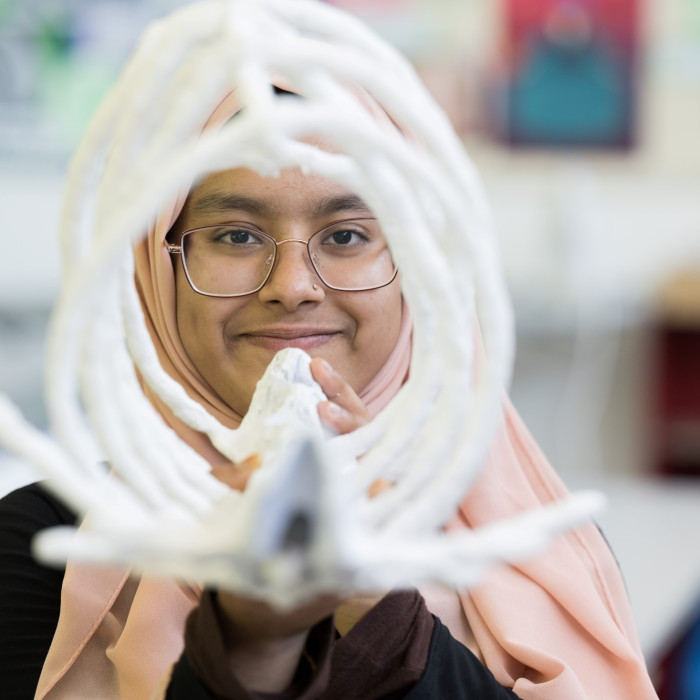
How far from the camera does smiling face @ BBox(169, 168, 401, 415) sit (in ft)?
2.54

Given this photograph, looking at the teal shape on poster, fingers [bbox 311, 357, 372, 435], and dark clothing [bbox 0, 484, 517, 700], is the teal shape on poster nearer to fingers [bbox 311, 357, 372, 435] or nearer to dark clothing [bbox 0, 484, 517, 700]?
dark clothing [bbox 0, 484, 517, 700]

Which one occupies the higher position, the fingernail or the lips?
the lips

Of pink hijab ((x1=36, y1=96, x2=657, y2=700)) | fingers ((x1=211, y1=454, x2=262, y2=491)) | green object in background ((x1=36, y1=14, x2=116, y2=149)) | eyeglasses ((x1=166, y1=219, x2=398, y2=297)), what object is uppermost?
green object in background ((x1=36, y1=14, x2=116, y2=149))

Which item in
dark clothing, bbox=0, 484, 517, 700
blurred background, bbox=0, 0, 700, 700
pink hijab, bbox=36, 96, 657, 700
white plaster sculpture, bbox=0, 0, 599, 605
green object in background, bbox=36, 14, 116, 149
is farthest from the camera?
blurred background, bbox=0, 0, 700, 700

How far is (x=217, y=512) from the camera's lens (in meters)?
0.38

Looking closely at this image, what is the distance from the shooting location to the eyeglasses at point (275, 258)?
0.79 m

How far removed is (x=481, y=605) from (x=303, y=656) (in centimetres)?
32

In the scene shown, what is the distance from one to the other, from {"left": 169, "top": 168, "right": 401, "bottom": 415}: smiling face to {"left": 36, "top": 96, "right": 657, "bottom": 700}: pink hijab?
0.02m

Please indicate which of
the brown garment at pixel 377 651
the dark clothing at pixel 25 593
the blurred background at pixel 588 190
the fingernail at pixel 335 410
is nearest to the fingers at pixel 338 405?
the fingernail at pixel 335 410

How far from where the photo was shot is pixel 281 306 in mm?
777

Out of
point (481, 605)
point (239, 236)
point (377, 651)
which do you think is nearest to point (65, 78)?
point (239, 236)

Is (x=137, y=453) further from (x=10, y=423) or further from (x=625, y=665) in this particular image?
(x=625, y=665)

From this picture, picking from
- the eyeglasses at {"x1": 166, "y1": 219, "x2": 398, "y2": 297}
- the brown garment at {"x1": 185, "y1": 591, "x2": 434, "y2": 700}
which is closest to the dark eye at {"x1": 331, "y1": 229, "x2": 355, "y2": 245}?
the eyeglasses at {"x1": 166, "y1": 219, "x2": 398, "y2": 297}

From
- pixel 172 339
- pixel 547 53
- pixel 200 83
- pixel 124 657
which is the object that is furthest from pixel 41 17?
pixel 200 83
